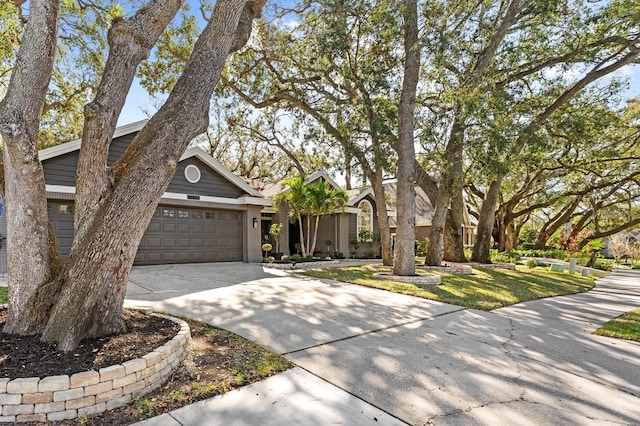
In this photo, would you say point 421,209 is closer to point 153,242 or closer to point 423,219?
point 423,219

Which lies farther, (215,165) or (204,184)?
(215,165)

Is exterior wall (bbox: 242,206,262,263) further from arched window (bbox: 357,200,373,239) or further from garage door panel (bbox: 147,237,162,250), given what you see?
arched window (bbox: 357,200,373,239)

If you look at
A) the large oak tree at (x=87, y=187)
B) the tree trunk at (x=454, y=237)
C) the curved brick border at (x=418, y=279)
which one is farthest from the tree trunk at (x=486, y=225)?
the large oak tree at (x=87, y=187)

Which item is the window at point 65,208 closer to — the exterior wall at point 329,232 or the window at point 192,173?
the window at point 192,173

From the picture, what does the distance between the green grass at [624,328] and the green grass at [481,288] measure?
1.67 meters

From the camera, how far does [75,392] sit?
2.74 metres

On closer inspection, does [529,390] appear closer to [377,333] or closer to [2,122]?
[377,333]

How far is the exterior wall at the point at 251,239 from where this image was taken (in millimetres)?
14125

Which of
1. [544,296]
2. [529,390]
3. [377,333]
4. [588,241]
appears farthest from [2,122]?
[588,241]

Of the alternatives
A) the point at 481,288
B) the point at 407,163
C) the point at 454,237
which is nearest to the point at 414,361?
the point at 481,288

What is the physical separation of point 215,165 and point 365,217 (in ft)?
29.2

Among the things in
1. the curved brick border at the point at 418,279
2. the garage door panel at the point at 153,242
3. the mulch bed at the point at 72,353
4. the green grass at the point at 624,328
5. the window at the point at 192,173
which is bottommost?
the green grass at the point at 624,328

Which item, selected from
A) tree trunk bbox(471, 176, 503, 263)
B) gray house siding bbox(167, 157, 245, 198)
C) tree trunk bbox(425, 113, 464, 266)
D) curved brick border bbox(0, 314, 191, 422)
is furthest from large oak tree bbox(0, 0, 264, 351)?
tree trunk bbox(471, 176, 503, 263)

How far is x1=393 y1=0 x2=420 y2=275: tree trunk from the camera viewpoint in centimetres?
985
